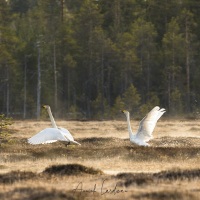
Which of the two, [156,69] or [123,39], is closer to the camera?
[123,39]

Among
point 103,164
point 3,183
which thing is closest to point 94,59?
point 103,164

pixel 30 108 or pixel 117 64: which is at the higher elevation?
pixel 117 64

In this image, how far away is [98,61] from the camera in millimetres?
76812

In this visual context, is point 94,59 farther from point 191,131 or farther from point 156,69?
point 191,131

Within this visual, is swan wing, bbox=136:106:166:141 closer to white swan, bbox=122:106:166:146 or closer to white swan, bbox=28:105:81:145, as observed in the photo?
white swan, bbox=122:106:166:146

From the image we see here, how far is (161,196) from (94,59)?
6385 cm

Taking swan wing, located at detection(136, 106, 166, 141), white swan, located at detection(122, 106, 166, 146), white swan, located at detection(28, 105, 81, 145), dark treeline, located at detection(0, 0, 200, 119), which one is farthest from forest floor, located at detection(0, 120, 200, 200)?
dark treeline, located at detection(0, 0, 200, 119)

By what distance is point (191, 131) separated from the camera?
144ft

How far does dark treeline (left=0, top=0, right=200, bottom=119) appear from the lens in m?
74.4

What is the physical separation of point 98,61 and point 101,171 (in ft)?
187

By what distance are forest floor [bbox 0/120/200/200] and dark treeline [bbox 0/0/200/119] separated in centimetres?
4070

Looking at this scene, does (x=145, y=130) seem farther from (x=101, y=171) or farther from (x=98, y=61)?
(x=98, y=61)

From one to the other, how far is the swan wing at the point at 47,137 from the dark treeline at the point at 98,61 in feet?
146

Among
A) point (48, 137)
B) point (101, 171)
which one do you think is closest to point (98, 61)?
point (48, 137)
